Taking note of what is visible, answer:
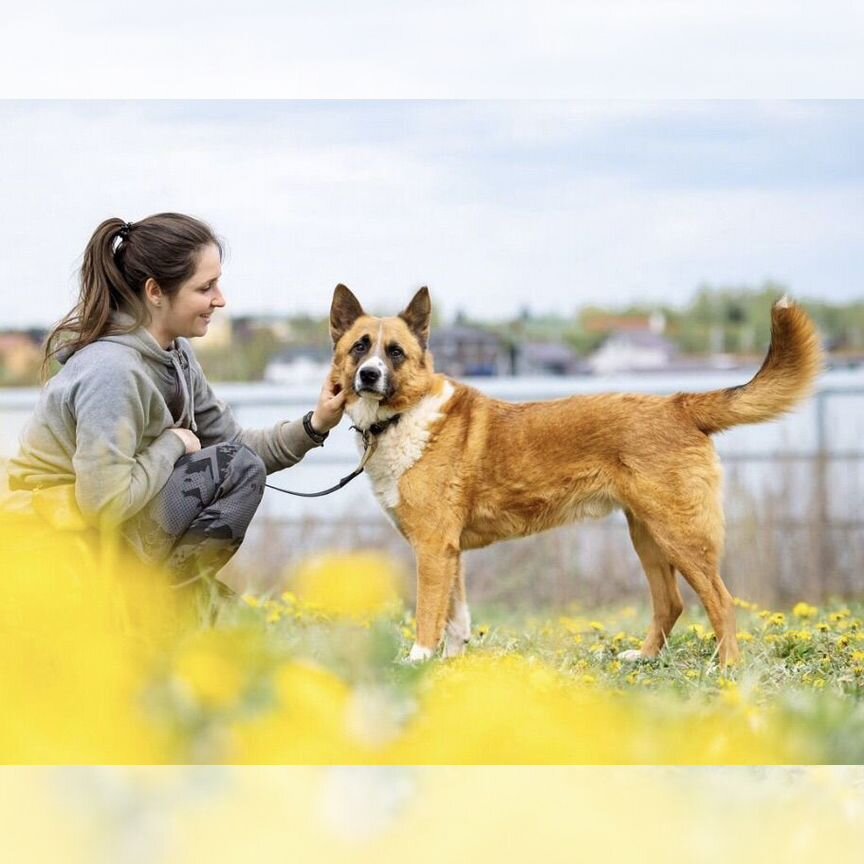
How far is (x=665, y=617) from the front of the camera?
3676mm

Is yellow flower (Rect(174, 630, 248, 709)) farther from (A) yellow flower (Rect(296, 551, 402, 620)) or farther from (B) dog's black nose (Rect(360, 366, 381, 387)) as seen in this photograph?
(B) dog's black nose (Rect(360, 366, 381, 387))

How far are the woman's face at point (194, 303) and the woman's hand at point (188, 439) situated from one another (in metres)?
0.26

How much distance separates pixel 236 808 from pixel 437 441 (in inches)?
106

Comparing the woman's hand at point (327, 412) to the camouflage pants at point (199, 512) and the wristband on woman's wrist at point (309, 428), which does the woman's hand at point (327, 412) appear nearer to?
the wristband on woman's wrist at point (309, 428)

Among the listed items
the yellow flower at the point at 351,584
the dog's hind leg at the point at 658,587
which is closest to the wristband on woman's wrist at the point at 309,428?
the dog's hind leg at the point at 658,587

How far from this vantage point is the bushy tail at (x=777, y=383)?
137 inches

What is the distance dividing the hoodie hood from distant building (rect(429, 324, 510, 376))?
5374mm

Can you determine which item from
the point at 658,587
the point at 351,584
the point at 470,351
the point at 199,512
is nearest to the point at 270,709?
the point at 351,584

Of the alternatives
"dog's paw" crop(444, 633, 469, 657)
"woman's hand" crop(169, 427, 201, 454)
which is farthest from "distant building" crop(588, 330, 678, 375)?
"woman's hand" crop(169, 427, 201, 454)

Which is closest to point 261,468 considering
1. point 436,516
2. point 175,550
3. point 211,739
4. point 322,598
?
point 175,550

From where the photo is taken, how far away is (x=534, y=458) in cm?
364

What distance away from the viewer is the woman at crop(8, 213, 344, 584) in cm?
276

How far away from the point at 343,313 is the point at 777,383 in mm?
1420

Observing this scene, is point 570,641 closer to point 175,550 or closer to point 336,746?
point 175,550
